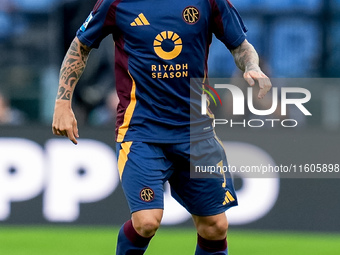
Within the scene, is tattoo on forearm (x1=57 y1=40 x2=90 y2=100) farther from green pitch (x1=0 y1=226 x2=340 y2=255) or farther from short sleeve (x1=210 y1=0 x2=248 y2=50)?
green pitch (x1=0 y1=226 x2=340 y2=255)

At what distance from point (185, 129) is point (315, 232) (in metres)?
3.40

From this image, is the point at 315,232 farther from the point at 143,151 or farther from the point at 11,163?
the point at 143,151

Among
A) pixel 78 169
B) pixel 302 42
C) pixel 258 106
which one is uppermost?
pixel 302 42

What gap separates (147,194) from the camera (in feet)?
16.1

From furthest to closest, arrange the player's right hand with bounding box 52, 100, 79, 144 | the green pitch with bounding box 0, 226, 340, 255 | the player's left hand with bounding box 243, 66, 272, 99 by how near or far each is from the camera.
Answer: the green pitch with bounding box 0, 226, 340, 255
the player's right hand with bounding box 52, 100, 79, 144
the player's left hand with bounding box 243, 66, 272, 99

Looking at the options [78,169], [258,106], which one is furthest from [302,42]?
[78,169]

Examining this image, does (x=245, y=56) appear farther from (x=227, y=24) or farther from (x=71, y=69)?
(x=71, y=69)

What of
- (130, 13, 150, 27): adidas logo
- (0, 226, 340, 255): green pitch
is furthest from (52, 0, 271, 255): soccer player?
(0, 226, 340, 255): green pitch

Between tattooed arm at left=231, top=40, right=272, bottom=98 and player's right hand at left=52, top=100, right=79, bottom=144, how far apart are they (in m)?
1.08

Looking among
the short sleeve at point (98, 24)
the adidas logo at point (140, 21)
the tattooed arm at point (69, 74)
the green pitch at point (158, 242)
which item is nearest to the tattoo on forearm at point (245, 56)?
the adidas logo at point (140, 21)

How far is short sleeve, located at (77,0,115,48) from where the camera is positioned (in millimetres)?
5074

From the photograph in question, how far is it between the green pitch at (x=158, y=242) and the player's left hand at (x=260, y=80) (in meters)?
2.54

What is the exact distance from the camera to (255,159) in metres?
8.12

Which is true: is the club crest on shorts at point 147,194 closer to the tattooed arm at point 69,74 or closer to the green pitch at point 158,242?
the tattooed arm at point 69,74
